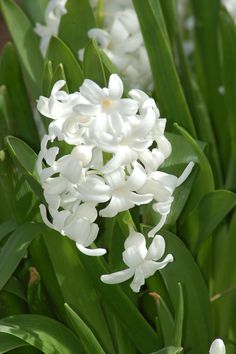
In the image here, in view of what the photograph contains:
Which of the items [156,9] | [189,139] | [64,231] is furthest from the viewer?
[156,9]

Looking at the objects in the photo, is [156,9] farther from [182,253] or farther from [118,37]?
[182,253]

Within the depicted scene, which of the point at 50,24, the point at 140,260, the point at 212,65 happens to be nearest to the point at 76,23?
the point at 50,24

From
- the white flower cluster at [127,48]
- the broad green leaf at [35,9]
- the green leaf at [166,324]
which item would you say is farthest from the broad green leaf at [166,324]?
the broad green leaf at [35,9]

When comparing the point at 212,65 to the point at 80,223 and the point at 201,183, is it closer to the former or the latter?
the point at 201,183

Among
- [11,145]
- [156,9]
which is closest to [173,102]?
[156,9]

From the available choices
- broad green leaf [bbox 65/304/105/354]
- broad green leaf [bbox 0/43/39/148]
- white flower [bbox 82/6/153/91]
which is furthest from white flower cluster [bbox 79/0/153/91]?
broad green leaf [bbox 65/304/105/354]

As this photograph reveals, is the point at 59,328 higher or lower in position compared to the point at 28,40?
lower

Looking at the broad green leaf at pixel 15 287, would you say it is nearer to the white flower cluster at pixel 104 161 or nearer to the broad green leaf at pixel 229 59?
the white flower cluster at pixel 104 161

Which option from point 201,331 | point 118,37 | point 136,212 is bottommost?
point 201,331
